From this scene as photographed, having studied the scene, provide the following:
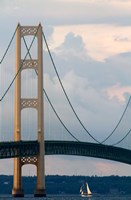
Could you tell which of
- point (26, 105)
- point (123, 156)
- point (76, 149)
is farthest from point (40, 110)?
point (123, 156)

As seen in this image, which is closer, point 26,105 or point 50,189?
point 26,105

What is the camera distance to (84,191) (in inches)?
4087

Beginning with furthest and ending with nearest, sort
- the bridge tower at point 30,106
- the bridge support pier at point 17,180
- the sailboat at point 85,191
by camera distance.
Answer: the sailboat at point 85,191 < the bridge support pier at point 17,180 < the bridge tower at point 30,106

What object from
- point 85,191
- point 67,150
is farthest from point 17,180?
point 85,191

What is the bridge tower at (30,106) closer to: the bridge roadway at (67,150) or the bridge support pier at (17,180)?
the bridge support pier at (17,180)

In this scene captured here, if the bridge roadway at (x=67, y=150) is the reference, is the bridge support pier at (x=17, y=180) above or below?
below

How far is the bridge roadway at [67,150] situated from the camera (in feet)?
184

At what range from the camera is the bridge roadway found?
56156 millimetres

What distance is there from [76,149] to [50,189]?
4186cm

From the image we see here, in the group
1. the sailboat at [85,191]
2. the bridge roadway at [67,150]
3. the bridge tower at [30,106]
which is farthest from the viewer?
the sailboat at [85,191]

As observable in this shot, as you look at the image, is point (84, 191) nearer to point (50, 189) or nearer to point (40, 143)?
point (50, 189)

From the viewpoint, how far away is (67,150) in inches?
2397

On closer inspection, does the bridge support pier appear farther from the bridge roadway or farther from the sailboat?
the sailboat

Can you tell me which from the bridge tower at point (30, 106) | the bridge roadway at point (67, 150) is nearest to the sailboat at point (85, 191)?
the bridge roadway at point (67, 150)
